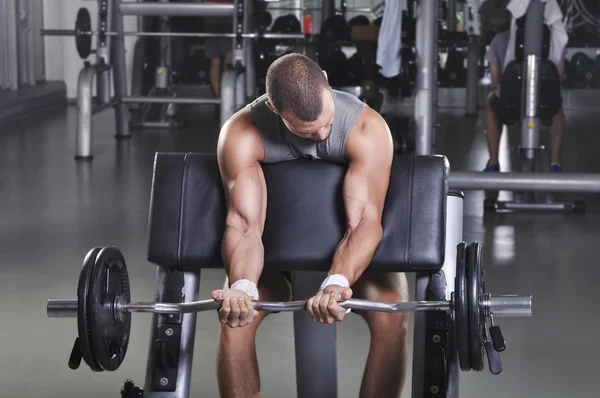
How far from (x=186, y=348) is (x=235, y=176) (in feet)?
1.15

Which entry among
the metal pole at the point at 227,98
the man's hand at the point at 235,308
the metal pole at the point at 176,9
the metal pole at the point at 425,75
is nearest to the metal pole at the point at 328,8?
the metal pole at the point at 176,9

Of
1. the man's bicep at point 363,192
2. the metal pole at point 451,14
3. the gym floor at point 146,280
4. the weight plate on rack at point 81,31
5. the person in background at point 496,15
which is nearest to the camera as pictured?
the man's bicep at point 363,192

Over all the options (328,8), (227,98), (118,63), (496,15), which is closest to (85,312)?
(227,98)

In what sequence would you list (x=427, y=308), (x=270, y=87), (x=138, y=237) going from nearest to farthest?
(x=427, y=308) → (x=270, y=87) → (x=138, y=237)

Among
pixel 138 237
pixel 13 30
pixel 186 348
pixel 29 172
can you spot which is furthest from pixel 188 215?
pixel 13 30

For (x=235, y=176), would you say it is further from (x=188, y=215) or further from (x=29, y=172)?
(x=29, y=172)

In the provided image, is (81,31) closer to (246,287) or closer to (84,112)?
(84,112)

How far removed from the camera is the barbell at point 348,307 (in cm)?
→ 162

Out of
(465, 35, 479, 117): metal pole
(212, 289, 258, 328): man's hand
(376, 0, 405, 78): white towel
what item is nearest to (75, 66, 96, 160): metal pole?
(376, 0, 405, 78): white towel

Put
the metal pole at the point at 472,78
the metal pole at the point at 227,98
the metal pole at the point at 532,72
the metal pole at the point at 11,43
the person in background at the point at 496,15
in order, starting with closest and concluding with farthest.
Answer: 1. the metal pole at the point at 532,72
2. the person in background at the point at 496,15
3. the metal pole at the point at 227,98
4. the metal pole at the point at 472,78
5. the metal pole at the point at 11,43

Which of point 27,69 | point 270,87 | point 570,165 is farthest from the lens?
point 27,69

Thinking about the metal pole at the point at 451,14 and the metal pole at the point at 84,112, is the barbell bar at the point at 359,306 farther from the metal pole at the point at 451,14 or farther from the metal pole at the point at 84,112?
the metal pole at the point at 451,14

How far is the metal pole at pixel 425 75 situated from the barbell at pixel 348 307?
2809 millimetres

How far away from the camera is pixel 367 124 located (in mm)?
1912
